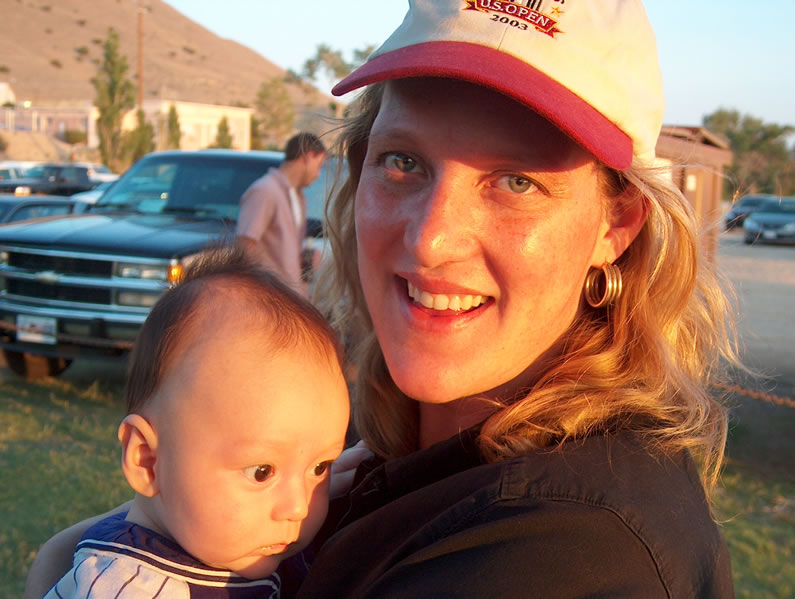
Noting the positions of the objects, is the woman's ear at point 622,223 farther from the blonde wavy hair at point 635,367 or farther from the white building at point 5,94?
the white building at point 5,94

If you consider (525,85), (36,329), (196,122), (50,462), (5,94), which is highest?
(5,94)

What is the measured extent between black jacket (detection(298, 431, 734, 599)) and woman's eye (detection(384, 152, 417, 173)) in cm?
69

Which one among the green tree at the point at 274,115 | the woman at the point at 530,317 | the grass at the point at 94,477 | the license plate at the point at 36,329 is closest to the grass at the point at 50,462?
the grass at the point at 94,477

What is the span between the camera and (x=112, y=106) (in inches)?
1789

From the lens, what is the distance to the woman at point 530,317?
4.09ft

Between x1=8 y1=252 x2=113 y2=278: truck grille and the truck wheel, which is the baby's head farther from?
the truck wheel

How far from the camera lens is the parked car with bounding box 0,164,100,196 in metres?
26.5

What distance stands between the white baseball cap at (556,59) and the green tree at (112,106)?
46.5 metres

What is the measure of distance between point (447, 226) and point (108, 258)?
5.57 metres

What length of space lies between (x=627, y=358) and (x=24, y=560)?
360cm

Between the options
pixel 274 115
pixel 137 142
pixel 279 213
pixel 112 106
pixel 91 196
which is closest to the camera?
pixel 279 213

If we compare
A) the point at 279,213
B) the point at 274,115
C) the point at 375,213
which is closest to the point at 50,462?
the point at 279,213

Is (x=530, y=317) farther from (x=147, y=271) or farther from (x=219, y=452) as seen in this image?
(x=147, y=271)

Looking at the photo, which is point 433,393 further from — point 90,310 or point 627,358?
point 90,310
